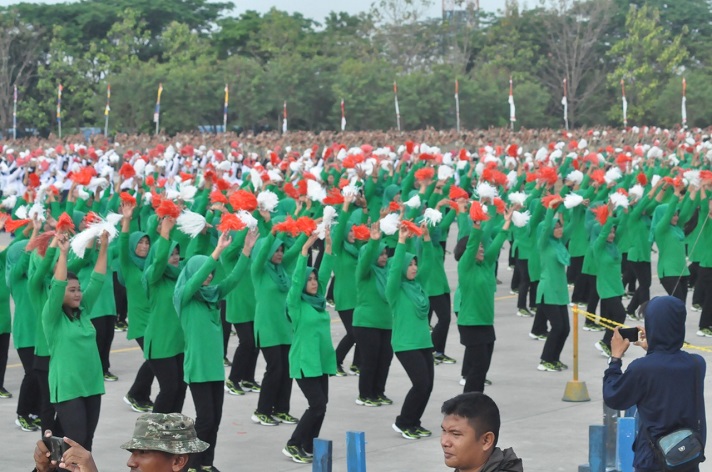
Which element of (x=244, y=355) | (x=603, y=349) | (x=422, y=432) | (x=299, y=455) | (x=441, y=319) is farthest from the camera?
(x=603, y=349)

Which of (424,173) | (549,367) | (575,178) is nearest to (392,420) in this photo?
(549,367)

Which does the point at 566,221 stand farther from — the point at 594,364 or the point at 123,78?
the point at 123,78

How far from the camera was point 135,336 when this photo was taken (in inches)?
464

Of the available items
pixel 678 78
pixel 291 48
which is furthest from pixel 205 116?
pixel 678 78

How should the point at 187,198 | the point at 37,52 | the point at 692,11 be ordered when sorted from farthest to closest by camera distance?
the point at 692,11, the point at 37,52, the point at 187,198

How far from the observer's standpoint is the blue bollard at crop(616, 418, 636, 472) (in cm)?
870

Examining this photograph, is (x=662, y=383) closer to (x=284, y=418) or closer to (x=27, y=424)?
(x=284, y=418)

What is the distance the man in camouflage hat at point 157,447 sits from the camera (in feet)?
16.5

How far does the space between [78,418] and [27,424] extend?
2284 mm

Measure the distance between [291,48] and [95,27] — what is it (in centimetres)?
812

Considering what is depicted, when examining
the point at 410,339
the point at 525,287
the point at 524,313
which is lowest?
the point at 524,313

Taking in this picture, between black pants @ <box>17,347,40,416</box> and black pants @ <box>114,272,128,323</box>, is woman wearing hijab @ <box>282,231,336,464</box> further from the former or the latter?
black pants @ <box>114,272,128,323</box>

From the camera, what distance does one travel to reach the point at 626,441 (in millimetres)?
8758

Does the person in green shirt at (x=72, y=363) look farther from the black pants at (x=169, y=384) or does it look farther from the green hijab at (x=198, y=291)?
the black pants at (x=169, y=384)
